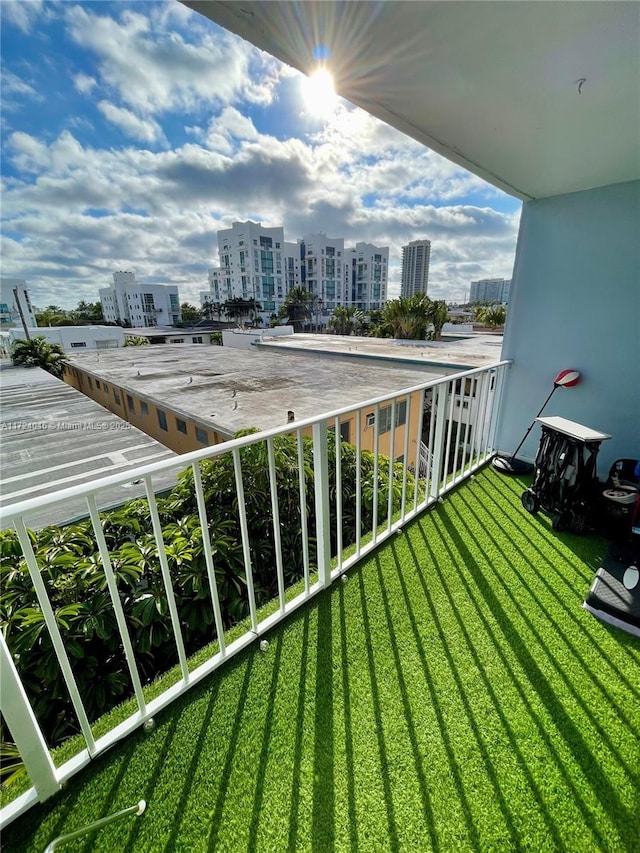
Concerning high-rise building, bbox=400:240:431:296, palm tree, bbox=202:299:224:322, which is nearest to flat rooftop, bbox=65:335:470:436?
palm tree, bbox=202:299:224:322

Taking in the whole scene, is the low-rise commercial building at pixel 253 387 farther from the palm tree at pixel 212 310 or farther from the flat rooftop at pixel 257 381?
the palm tree at pixel 212 310

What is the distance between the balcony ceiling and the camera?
44.3 inches

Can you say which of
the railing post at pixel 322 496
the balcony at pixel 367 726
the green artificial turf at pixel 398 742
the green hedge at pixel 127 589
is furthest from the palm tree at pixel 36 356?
the green artificial turf at pixel 398 742

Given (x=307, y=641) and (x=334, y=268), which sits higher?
(x=334, y=268)

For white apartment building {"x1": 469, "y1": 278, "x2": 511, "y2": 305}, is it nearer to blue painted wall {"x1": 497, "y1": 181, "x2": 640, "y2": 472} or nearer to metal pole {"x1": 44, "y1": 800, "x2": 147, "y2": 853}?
blue painted wall {"x1": 497, "y1": 181, "x2": 640, "y2": 472}

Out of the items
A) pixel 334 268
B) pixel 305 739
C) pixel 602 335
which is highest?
pixel 334 268

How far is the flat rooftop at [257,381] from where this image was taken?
8.22 metres

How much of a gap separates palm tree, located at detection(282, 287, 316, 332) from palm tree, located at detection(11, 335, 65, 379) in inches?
1217

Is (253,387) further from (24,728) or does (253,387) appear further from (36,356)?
(36,356)

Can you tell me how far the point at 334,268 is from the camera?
65.8 m

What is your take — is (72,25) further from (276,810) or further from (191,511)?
(276,810)

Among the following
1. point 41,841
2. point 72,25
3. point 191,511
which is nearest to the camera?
point 41,841

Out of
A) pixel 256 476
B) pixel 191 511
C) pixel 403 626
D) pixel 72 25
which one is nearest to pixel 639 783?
pixel 403 626

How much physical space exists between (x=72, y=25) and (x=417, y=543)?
536cm
